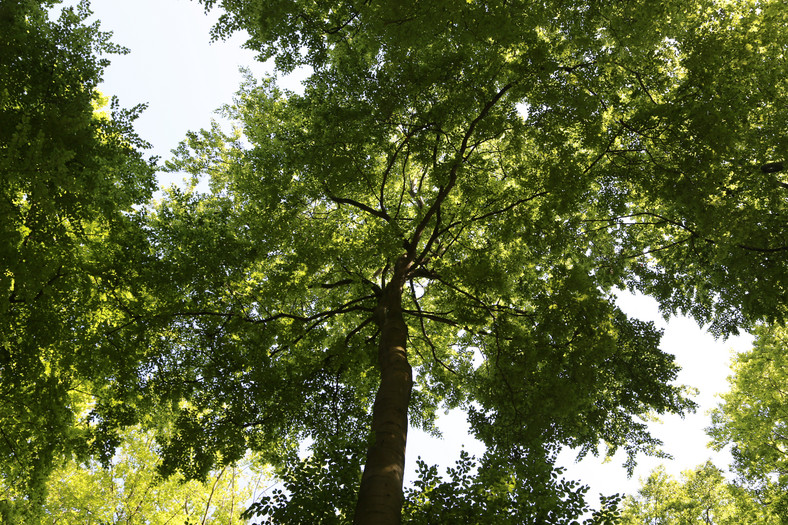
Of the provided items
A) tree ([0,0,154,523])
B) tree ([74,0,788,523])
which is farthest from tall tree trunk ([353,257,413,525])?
tree ([0,0,154,523])

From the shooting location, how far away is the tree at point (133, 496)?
14.0 meters

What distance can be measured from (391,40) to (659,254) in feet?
29.0

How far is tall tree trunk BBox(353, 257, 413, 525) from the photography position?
5.45 metres

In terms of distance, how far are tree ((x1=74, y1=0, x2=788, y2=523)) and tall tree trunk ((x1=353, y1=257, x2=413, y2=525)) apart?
0.17ft

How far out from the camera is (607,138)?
8.46 meters

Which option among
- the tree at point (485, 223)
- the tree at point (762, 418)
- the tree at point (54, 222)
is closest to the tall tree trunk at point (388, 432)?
the tree at point (485, 223)

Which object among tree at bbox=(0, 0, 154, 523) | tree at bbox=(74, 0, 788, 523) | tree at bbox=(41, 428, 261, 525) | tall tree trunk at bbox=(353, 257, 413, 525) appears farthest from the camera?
tree at bbox=(41, 428, 261, 525)

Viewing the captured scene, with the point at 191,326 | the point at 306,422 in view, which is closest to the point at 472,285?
the point at 306,422

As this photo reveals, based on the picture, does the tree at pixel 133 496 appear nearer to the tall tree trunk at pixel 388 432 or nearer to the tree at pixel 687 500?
the tall tree trunk at pixel 388 432

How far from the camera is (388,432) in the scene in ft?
21.3

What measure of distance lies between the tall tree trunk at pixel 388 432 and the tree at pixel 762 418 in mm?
14071

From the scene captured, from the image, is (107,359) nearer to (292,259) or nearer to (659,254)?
(292,259)

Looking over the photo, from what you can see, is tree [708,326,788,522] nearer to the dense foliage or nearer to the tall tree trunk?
the dense foliage

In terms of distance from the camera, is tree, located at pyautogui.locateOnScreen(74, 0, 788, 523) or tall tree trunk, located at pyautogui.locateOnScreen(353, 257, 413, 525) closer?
tall tree trunk, located at pyautogui.locateOnScreen(353, 257, 413, 525)
